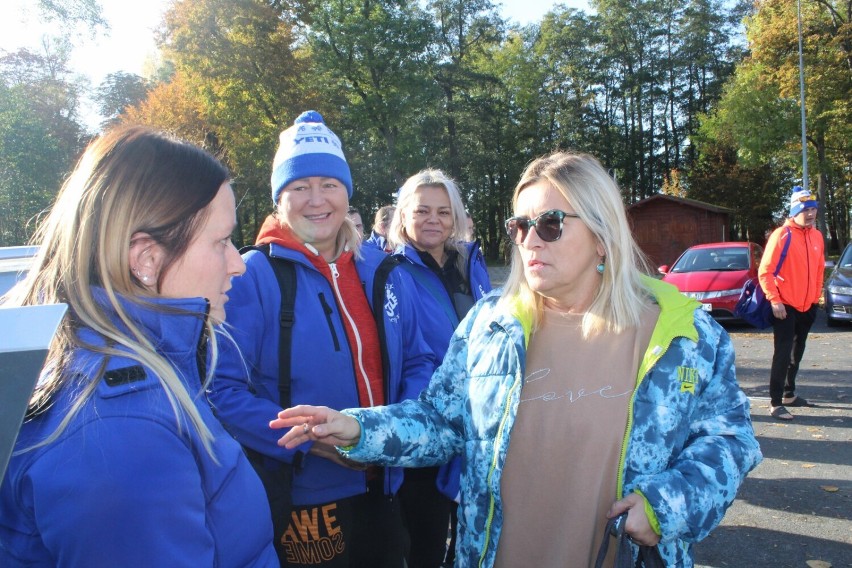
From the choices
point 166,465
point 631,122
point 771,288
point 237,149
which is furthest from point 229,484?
point 631,122

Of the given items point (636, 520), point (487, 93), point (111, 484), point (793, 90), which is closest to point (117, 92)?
point (487, 93)

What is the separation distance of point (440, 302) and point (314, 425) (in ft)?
6.00

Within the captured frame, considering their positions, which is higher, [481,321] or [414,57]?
[414,57]

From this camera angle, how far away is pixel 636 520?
1768mm

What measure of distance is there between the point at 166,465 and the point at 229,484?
0.72ft

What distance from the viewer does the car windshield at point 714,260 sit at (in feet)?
46.0

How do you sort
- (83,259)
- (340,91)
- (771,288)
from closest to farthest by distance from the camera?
1. (83,259)
2. (771,288)
3. (340,91)

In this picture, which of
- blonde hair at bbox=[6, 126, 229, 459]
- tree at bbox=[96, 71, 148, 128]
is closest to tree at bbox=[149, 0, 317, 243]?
tree at bbox=[96, 71, 148, 128]

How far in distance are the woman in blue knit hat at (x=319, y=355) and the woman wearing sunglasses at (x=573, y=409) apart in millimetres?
333

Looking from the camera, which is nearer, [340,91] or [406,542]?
[406,542]

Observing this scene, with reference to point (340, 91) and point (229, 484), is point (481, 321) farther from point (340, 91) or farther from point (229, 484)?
point (340, 91)

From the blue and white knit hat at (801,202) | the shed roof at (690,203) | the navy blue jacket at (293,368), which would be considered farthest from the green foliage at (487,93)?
the navy blue jacket at (293,368)

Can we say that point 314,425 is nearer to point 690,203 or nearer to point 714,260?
point 714,260

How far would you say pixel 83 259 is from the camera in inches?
49.6
